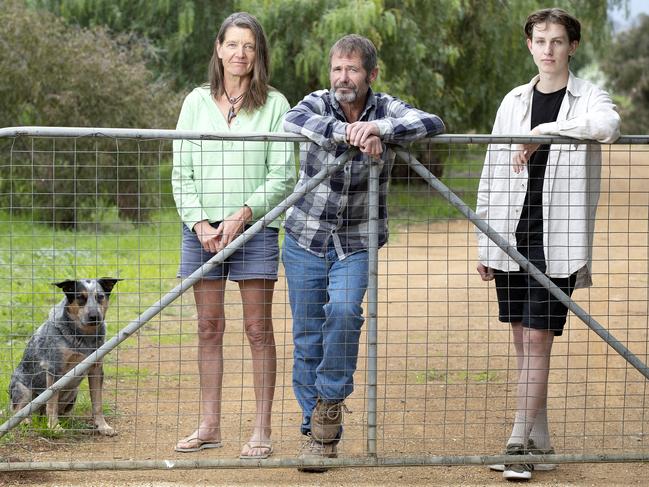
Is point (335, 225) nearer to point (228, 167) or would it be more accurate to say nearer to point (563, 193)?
point (228, 167)

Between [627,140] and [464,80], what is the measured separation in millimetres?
15918

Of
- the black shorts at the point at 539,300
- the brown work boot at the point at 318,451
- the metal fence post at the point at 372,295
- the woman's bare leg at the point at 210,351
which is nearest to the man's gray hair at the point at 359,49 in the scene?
the metal fence post at the point at 372,295

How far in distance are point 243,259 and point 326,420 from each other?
924 millimetres

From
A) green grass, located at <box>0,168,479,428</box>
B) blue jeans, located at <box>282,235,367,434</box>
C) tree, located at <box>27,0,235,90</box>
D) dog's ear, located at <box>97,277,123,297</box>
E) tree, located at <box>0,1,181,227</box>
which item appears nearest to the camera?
blue jeans, located at <box>282,235,367,434</box>

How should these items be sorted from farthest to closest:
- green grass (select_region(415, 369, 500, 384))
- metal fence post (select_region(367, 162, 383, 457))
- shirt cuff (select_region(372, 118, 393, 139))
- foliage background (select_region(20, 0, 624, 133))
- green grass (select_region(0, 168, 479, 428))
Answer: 1. foliage background (select_region(20, 0, 624, 133))
2. green grass (select_region(415, 369, 500, 384))
3. green grass (select_region(0, 168, 479, 428))
4. metal fence post (select_region(367, 162, 383, 457))
5. shirt cuff (select_region(372, 118, 393, 139))

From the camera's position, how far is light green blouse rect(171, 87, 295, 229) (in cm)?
574

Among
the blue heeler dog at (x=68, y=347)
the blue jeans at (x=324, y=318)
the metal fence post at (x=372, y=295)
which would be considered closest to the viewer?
the metal fence post at (x=372, y=295)

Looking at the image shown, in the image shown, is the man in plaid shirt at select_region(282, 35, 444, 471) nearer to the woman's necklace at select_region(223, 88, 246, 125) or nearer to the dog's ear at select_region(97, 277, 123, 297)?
the woman's necklace at select_region(223, 88, 246, 125)

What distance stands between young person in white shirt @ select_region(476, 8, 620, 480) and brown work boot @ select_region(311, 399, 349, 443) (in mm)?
917

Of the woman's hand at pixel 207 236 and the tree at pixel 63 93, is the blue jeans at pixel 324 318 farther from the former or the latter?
the tree at pixel 63 93

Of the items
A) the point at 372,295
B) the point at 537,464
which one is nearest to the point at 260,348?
the point at 372,295

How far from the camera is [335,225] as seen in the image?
18.4ft

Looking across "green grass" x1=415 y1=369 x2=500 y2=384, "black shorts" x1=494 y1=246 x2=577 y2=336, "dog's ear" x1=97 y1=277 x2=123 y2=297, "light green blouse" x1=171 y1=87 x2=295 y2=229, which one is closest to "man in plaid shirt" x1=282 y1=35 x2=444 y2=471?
"light green blouse" x1=171 y1=87 x2=295 y2=229

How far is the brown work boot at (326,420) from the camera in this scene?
18.6 ft
